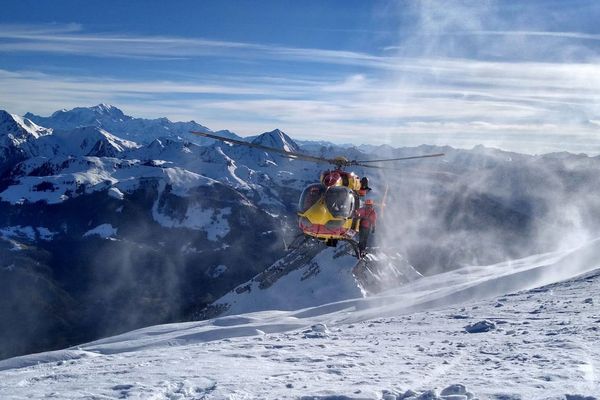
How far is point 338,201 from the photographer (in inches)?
854

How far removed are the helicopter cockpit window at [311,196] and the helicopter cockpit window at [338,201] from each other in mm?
451

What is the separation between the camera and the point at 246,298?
106m

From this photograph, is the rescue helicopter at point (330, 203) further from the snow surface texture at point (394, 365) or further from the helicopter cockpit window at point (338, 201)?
→ the snow surface texture at point (394, 365)

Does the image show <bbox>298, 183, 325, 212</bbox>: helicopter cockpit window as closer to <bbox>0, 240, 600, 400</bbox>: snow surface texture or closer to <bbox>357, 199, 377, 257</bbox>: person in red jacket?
<bbox>357, 199, 377, 257</bbox>: person in red jacket

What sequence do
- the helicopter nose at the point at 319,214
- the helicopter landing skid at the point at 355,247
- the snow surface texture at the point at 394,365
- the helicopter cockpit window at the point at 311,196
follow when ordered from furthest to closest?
the helicopter landing skid at the point at 355,247
the helicopter cockpit window at the point at 311,196
the helicopter nose at the point at 319,214
the snow surface texture at the point at 394,365

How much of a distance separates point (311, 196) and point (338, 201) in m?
1.26

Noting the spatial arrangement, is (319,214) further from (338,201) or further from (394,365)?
(394,365)

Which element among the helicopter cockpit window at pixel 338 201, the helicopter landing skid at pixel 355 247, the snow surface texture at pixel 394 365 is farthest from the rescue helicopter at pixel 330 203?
the snow surface texture at pixel 394 365

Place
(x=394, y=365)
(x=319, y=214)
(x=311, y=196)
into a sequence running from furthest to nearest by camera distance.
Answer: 1. (x=311, y=196)
2. (x=319, y=214)
3. (x=394, y=365)

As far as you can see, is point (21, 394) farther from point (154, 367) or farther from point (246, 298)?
point (246, 298)

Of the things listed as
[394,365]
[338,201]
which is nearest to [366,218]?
[338,201]

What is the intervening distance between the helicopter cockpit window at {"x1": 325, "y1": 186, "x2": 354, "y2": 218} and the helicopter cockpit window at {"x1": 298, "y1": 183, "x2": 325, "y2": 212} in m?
0.45

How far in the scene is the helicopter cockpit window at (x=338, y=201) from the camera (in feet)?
71.1

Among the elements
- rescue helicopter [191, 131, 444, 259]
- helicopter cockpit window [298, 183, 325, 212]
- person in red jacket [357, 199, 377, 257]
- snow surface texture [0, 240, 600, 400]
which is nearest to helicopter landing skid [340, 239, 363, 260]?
person in red jacket [357, 199, 377, 257]
